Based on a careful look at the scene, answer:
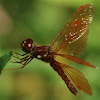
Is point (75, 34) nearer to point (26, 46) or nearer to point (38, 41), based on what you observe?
point (26, 46)

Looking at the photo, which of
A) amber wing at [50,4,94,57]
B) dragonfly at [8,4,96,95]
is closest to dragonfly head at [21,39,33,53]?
dragonfly at [8,4,96,95]

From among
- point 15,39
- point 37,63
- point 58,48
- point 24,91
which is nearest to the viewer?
point 58,48

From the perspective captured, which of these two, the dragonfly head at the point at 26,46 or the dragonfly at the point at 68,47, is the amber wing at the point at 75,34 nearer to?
the dragonfly at the point at 68,47

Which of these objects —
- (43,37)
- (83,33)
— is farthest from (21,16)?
(83,33)

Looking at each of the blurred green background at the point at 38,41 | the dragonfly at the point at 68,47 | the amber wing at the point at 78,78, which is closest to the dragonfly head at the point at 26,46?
the dragonfly at the point at 68,47

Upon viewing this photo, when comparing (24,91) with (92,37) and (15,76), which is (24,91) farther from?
(92,37)

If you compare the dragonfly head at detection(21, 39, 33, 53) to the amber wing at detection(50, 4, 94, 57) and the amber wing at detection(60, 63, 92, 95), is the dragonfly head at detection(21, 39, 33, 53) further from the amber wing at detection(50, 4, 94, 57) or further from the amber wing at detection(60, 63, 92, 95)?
the amber wing at detection(60, 63, 92, 95)
